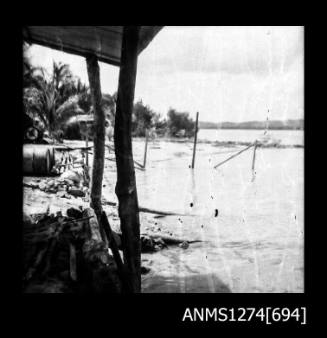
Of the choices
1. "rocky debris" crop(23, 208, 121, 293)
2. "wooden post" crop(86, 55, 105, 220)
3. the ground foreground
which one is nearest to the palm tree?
"wooden post" crop(86, 55, 105, 220)

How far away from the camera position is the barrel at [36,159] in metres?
3.32

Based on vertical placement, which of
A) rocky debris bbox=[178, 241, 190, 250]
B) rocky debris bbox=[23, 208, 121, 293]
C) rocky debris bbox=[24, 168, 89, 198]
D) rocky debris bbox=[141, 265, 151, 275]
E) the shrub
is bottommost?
rocky debris bbox=[141, 265, 151, 275]

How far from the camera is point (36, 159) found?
3441mm

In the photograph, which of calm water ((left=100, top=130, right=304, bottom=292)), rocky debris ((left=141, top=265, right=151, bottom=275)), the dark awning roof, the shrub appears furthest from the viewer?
rocky debris ((left=141, top=265, right=151, bottom=275))

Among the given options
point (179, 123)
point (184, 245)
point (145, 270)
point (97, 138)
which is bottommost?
point (145, 270)

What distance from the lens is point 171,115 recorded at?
4.09 m

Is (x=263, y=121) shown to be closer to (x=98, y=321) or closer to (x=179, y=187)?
(x=98, y=321)

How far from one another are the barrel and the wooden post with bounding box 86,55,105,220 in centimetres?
72

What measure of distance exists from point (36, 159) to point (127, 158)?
3.64 feet

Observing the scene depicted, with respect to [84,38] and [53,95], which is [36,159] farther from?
[84,38]

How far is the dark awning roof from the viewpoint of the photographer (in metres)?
3.21

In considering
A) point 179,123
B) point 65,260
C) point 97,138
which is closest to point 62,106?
point 97,138

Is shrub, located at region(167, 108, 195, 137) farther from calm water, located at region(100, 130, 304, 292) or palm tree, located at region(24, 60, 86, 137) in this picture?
palm tree, located at region(24, 60, 86, 137)
